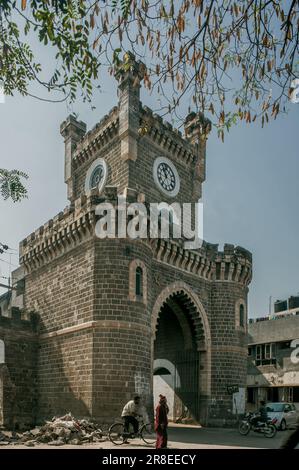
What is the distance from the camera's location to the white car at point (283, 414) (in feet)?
79.5

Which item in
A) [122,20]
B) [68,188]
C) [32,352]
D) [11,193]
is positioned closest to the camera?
[122,20]

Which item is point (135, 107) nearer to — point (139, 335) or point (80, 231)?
point (80, 231)

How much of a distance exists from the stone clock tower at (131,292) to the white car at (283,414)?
1517mm

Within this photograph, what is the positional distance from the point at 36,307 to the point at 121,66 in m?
18.2

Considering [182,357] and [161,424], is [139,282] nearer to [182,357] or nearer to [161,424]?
[182,357]

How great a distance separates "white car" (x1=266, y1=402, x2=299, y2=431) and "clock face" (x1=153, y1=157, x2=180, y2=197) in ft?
37.6

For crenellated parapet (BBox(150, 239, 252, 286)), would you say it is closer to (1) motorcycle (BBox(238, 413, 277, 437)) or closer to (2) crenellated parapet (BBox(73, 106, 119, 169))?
(2) crenellated parapet (BBox(73, 106, 119, 169))

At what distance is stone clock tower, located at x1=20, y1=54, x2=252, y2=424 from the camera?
1897 cm

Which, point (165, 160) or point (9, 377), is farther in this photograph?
point (165, 160)

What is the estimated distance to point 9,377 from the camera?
845 inches

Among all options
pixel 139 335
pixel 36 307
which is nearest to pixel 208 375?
pixel 139 335

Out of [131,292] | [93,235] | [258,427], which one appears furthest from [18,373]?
[258,427]

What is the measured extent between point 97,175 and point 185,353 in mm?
9870

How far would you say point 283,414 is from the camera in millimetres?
24438
